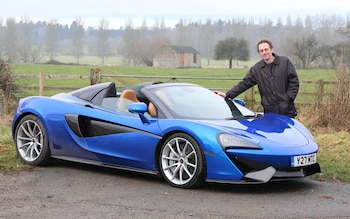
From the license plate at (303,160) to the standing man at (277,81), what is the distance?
4.73ft

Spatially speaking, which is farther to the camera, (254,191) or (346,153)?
(346,153)

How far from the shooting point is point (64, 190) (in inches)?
223

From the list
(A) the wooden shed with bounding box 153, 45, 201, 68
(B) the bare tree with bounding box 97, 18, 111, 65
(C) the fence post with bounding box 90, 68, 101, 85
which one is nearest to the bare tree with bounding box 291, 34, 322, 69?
(A) the wooden shed with bounding box 153, 45, 201, 68

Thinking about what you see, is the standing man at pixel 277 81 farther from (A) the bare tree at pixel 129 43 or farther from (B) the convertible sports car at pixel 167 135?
(A) the bare tree at pixel 129 43

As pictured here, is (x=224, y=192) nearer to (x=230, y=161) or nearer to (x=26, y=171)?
(x=230, y=161)

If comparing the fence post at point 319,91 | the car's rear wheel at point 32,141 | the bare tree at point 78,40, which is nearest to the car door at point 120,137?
the car's rear wheel at point 32,141

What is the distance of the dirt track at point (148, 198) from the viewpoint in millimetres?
4703

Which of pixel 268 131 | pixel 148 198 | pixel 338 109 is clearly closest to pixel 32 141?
pixel 148 198

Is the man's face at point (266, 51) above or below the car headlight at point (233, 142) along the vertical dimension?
above

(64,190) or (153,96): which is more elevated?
(153,96)

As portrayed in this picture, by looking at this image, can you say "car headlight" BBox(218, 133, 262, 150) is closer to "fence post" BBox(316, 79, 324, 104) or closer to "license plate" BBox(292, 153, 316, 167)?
"license plate" BBox(292, 153, 316, 167)

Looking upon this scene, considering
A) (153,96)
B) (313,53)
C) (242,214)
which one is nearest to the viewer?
(242,214)

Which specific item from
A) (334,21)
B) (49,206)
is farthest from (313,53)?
(334,21)

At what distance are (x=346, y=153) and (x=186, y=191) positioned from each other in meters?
3.46
